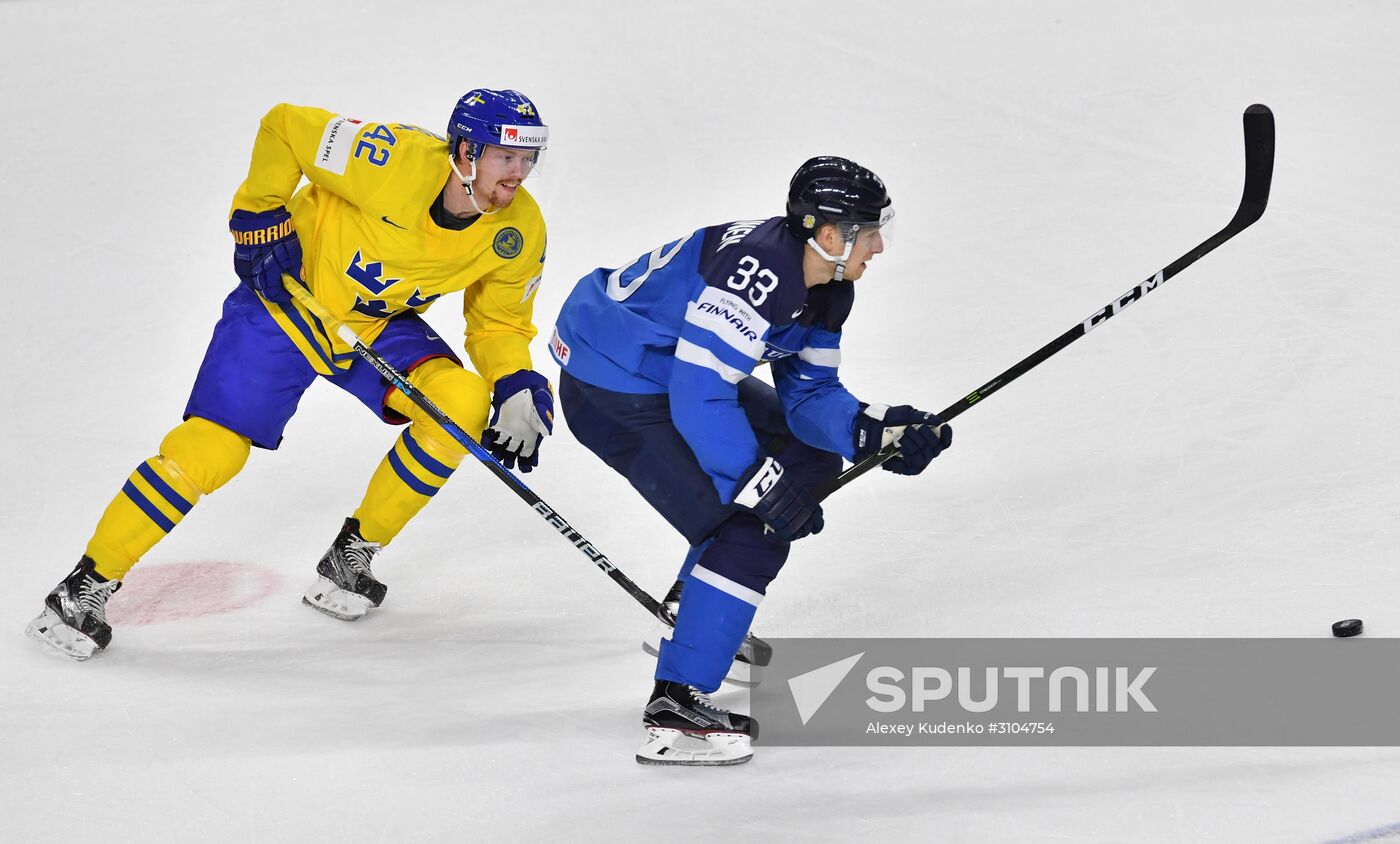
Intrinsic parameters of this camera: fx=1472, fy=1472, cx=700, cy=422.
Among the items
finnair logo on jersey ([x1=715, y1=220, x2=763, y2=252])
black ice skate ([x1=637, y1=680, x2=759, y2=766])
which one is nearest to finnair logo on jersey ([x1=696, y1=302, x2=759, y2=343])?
finnair logo on jersey ([x1=715, y1=220, x2=763, y2=252])

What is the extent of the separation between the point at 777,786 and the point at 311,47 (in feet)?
15.1

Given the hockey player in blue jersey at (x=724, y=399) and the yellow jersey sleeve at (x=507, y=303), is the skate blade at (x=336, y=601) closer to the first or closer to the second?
the yellow jersey sleeve at (x=507, y=303)

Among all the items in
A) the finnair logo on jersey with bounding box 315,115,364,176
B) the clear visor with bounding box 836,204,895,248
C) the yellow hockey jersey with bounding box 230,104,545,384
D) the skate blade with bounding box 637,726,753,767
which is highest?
the finnair logo on jersey with bounding box 315,115,364,176

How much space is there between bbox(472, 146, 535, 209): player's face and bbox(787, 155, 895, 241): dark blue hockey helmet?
2.42 feet

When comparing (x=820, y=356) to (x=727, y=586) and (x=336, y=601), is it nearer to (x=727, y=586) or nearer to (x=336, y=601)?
(x=727, y=586)

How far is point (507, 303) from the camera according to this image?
3463 mm

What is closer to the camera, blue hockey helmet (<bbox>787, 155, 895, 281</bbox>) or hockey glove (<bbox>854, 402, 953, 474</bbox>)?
blue hockey helmet (<bbox>787, 155, 895, 281</bbox>)

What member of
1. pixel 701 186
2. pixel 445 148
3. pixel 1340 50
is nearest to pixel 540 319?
pixel 701 186

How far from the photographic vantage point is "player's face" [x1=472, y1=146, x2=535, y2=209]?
10.5ft

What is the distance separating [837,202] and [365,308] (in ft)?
4.07

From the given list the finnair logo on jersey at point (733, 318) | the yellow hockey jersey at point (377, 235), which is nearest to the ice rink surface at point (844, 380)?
the yellow hockey jersey at point (377, 235)

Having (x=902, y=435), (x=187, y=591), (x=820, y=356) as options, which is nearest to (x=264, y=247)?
(x=187, y=591)

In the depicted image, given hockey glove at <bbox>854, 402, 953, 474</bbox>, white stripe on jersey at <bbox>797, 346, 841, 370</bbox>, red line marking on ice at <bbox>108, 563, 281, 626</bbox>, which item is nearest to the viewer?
hockey glove at <bbox>854, 402, 953, 474</bbox>
